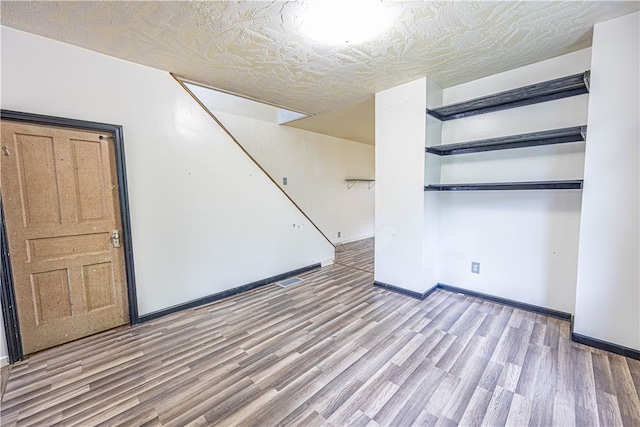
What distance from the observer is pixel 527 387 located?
169 cm

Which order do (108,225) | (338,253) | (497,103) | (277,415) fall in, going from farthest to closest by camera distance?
(338,253), (497,103), (108,225), (277,415)

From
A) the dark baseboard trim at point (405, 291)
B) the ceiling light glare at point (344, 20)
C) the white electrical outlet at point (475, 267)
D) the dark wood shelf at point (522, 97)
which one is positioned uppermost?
the ceiling light glare at point (344, 20)

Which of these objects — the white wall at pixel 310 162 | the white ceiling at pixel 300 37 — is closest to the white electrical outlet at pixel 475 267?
the white ceiling at pixel 300 37

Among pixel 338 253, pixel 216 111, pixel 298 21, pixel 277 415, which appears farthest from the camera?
pixel 338 253

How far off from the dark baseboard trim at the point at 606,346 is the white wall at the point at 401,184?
4.32ft

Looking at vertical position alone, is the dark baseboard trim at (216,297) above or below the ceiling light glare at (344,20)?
below

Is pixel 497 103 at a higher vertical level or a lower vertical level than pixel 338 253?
higher

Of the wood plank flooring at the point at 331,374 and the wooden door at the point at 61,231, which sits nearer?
the wood plank flooring at the point at 331,374

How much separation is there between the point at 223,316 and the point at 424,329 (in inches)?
79.7

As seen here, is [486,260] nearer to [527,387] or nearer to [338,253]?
[527,387]

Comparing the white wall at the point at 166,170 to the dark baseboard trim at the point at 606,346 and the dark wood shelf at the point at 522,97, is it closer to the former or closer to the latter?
the dark wood shelf at the point at 522,97

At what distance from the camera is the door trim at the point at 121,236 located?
193 cm

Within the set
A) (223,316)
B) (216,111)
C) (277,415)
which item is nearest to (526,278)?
(277,415)

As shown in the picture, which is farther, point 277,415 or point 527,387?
point 527,387
